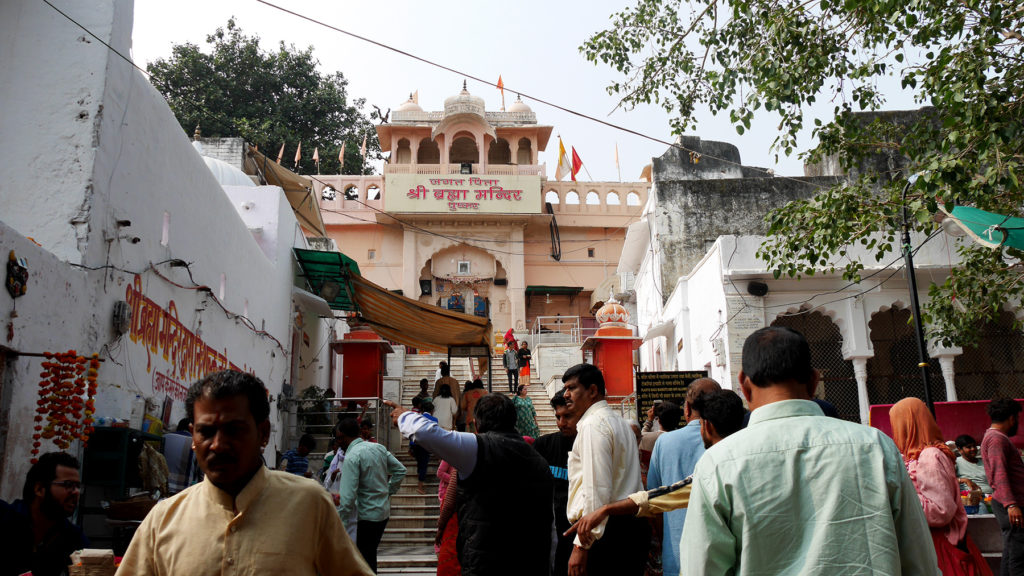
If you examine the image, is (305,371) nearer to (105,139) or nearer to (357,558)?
(105,139)

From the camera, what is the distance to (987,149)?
7.07 metres

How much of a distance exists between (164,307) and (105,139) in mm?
2003

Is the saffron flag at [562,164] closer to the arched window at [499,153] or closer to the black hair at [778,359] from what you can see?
the arched window at [499,153]

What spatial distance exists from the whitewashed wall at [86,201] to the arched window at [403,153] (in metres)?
24.8

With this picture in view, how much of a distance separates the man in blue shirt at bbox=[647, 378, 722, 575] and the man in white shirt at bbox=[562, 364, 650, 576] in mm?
141

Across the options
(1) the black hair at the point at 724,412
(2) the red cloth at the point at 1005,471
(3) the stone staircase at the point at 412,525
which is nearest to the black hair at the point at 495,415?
(1) the black hair at the point at 724,412

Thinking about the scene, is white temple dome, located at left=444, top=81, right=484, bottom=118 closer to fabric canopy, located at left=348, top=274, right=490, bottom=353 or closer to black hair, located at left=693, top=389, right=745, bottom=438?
fabric canopy, located at left=348, top=274, right=490, bottom=353

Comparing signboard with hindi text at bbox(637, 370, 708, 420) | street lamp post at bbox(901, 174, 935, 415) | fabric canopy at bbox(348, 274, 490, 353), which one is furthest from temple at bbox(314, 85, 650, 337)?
street lamp post at bbox(901, 174, 935, 415)

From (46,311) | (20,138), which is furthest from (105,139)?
(46,311)

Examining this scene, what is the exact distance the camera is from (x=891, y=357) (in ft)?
49.0

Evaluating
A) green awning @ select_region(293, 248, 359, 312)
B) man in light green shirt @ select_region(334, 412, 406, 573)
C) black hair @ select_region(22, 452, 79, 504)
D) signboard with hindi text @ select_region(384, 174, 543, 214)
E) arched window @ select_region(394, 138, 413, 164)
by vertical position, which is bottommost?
man in light green shirt @ select_region(334, 412, 406, 573)

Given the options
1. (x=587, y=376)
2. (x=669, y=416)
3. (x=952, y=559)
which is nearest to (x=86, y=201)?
(x=587, y=376)

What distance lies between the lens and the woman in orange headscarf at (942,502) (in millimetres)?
3826

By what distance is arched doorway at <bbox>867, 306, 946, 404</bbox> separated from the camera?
14.5m
